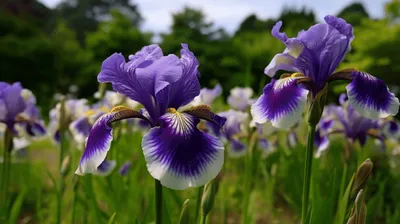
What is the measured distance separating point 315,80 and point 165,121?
2.03ft

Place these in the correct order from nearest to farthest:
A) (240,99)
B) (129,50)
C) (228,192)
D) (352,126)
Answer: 1. (352,126)
2. (240,99)
3. (228,192)
4. (129,50)

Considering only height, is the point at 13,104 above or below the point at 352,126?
above

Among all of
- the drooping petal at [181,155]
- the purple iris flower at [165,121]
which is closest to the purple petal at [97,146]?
the purple iris flower at [165,121]

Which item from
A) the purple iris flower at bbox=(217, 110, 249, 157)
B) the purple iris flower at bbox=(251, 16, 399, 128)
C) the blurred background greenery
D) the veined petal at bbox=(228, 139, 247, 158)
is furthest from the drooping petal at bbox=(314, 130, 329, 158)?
the blurred background greenery

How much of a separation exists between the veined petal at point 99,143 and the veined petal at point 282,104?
0.40 meters

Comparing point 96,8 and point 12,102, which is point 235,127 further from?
point 96,8

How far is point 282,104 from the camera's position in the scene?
46.2 inches

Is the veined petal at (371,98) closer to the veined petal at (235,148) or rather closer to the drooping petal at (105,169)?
the drooping petal at (105,169)

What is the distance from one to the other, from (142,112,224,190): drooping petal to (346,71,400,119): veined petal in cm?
52

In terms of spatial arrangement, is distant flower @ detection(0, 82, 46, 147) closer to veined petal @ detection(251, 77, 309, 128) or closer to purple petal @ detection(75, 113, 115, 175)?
purple petal @ detection(75, 113, 115, 175)

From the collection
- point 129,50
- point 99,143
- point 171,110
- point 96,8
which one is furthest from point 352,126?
point 96,8

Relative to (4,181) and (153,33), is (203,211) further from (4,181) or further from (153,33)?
(153,33)

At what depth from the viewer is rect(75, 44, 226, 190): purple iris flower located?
899 millimetres

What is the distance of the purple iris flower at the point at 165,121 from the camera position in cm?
90
